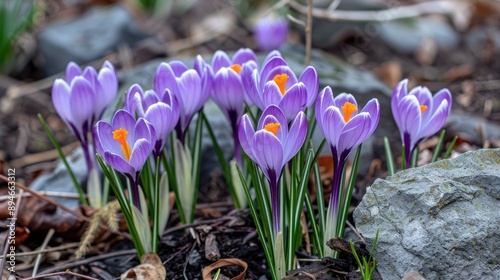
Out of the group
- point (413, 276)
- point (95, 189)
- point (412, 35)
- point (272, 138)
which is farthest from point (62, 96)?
point (412, 35)

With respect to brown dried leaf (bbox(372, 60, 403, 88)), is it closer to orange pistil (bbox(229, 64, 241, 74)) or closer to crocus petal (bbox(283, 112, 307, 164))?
orange pistil (bbox(229, 64, 241, 74))

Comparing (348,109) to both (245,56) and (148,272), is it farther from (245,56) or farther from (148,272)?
(148,272)

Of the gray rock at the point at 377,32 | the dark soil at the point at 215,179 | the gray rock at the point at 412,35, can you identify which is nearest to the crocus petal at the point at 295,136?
the dark soil at the point at 215,179

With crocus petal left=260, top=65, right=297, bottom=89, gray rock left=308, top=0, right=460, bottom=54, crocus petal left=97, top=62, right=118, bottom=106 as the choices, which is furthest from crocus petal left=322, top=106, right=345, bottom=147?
gray rock left=308, top=0, right=460, bottom=54

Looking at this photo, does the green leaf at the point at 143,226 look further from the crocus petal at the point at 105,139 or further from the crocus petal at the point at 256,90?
the crocus petal at the point at 256,90

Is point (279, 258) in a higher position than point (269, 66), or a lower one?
lower

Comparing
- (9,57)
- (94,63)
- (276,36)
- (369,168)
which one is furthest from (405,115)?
(9,57)

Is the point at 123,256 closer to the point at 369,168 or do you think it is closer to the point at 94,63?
the point at 369,168

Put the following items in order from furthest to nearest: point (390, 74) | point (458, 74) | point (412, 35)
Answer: point (412, 35) < point (458, 74) < point (390, 74)
